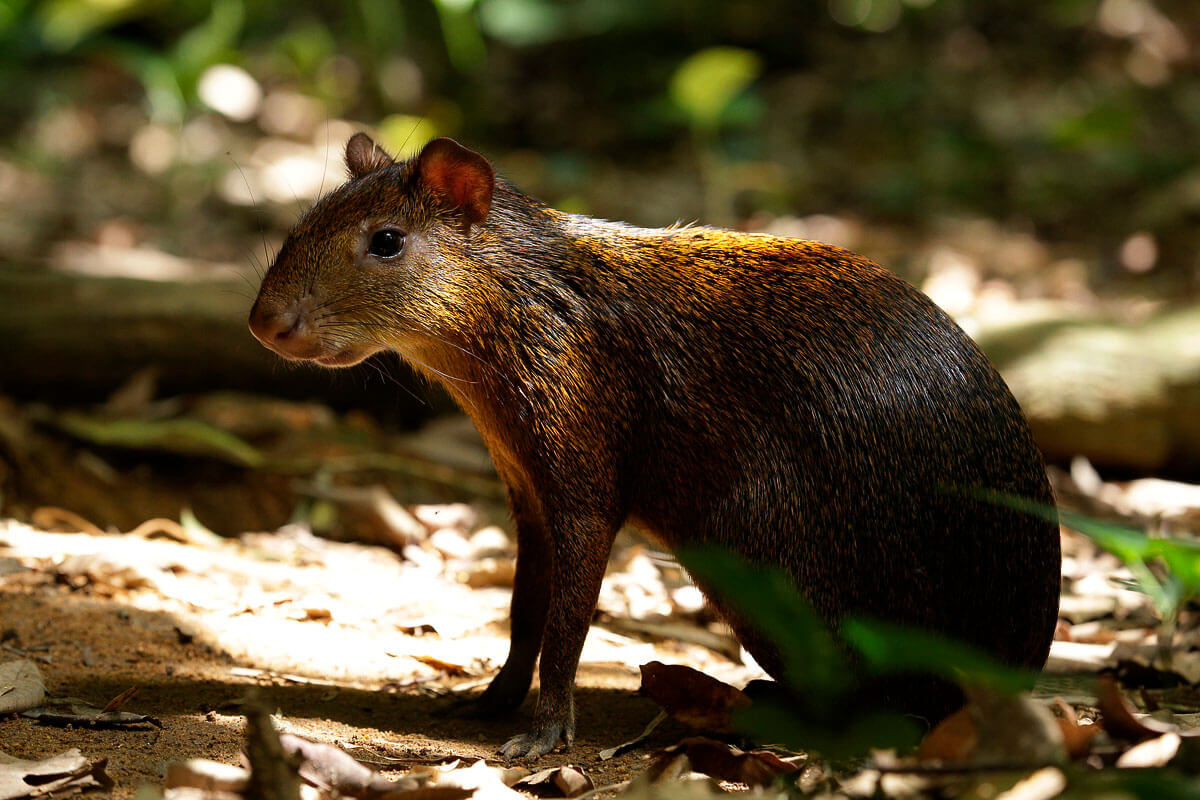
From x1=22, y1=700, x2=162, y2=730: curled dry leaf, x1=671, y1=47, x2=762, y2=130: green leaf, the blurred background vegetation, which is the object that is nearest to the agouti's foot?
x1=22, y1=700, x2=162, y2=730: curled dry leaf

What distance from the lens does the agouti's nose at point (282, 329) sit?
152 inches

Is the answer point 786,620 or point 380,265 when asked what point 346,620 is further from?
point 786,620

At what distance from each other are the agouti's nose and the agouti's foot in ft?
4.51

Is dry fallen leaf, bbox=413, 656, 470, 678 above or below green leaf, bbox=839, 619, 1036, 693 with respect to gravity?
below

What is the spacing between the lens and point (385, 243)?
3965 millimetres

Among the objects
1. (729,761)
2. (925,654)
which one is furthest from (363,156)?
(925,654)

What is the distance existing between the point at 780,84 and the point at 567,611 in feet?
32.6

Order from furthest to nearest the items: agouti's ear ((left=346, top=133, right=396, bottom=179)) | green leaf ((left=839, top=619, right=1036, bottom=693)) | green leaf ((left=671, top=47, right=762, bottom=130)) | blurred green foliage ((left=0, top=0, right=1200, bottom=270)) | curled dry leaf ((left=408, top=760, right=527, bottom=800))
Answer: blurred green foliage ((left=0, top=0, right=1200, bottom=270)) < green leaf ((left=671, top=47, right=762, bottom=130)) < agouti's ear ((left=346, top=133, right=396, bottom=179)) < curled dry leaf ((left=408, top=760, right=527, bottom=800)) < green leaf ((left=839, top=619, right=1036, bottom=693))

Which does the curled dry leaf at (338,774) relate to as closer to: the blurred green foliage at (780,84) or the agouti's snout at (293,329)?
the agouti's snout at (293,329)

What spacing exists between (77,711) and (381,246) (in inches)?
65.8

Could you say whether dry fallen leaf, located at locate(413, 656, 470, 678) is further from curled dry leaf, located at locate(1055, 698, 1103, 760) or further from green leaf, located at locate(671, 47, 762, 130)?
green leaf, located at locate(671, 47, 762, 130)

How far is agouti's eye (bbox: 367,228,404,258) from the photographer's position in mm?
3961

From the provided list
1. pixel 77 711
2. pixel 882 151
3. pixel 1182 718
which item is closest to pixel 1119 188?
pixel 882 151

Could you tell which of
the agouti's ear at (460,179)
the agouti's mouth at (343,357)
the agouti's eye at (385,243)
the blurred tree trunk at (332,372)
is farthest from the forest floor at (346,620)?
the agouti's ear at (460,179)
